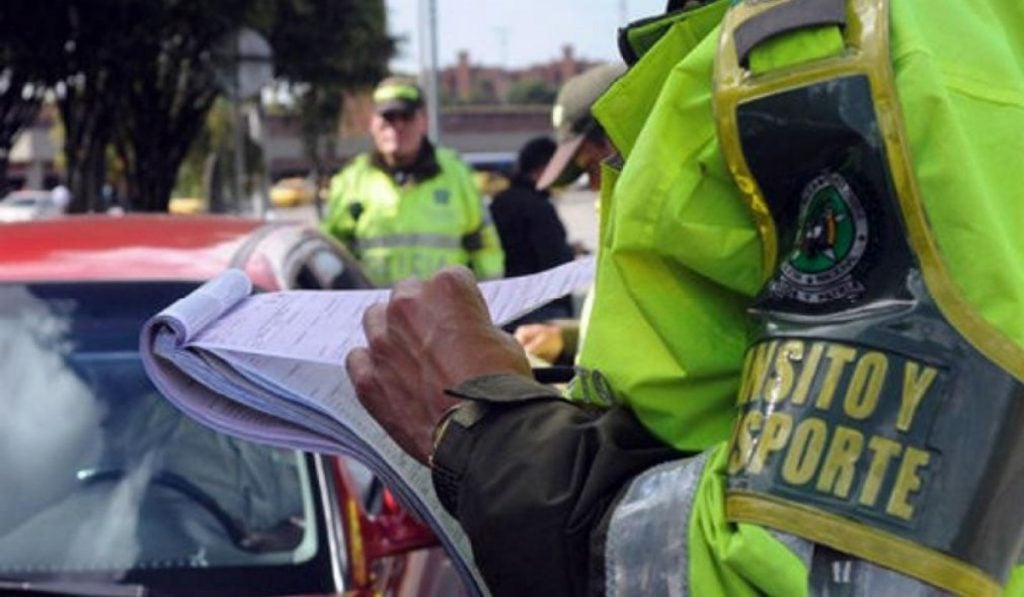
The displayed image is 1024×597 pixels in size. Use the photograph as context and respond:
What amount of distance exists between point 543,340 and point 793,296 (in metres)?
3.61

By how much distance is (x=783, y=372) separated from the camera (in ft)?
4.32

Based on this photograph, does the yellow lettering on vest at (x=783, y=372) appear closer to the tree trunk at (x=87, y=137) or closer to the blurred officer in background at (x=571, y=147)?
the blurred officer in background at (x=571, y=147)

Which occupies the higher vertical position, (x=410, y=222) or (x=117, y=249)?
(x=117, y=249)

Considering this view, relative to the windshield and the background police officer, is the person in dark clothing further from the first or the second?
the windshield

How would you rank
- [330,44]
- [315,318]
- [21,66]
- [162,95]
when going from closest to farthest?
[315,318], [21,66], [162,95], [330,44]

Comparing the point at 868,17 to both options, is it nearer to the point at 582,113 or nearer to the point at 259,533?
the point at 259,533

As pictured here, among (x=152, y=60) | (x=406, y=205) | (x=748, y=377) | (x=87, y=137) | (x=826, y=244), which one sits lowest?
(x=87, y=137)

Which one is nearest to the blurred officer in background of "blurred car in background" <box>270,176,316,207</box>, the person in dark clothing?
the person in dark clothing

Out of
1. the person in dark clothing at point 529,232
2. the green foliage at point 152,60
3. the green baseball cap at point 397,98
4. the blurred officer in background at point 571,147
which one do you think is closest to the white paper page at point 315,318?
the blurred officer in background at point 571,147

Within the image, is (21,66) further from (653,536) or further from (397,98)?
(653,536)

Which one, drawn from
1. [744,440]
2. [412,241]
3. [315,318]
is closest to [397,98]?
[412,241]

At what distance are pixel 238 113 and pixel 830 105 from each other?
19617 millimetres

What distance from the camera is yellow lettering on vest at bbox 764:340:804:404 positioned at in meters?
1.31

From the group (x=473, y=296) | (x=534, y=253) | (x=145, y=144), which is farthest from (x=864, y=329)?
(x=145, y=144)
